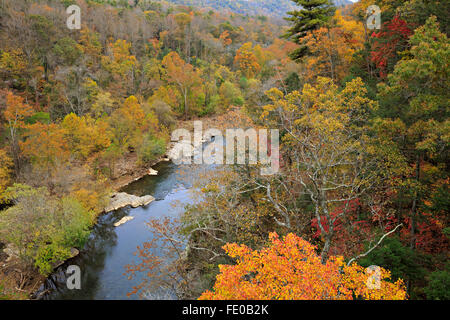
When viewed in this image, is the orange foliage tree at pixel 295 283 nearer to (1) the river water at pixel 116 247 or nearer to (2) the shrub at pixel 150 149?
(1) the river water at pixel 116 247

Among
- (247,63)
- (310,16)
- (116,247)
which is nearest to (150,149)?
(116,247)

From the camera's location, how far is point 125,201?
71.6 ft

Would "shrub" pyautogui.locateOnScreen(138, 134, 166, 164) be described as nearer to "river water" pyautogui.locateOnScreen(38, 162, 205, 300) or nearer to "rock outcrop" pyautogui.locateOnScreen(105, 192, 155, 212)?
"river water" pyautogui.locateOnScreen(38, 162, 205, 300)

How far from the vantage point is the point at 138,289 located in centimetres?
1323

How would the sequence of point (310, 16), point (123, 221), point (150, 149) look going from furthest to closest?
1. point (150, 149)
2. point (310, 16)
3. point (123, 221)

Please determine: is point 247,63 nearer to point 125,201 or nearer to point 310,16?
point 310,16

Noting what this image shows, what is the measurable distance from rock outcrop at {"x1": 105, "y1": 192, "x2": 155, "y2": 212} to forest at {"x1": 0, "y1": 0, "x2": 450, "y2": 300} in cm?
123

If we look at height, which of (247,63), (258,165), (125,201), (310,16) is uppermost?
(310,16)

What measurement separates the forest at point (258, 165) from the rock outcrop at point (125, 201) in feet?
4.03

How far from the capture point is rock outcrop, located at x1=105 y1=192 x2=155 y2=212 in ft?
69.5

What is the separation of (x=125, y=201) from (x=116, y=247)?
548 cm

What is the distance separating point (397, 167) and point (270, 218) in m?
7.89

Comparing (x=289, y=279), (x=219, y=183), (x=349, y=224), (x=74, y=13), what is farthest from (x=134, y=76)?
(x=289, y=279)

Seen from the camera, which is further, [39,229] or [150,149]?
[150,149]
